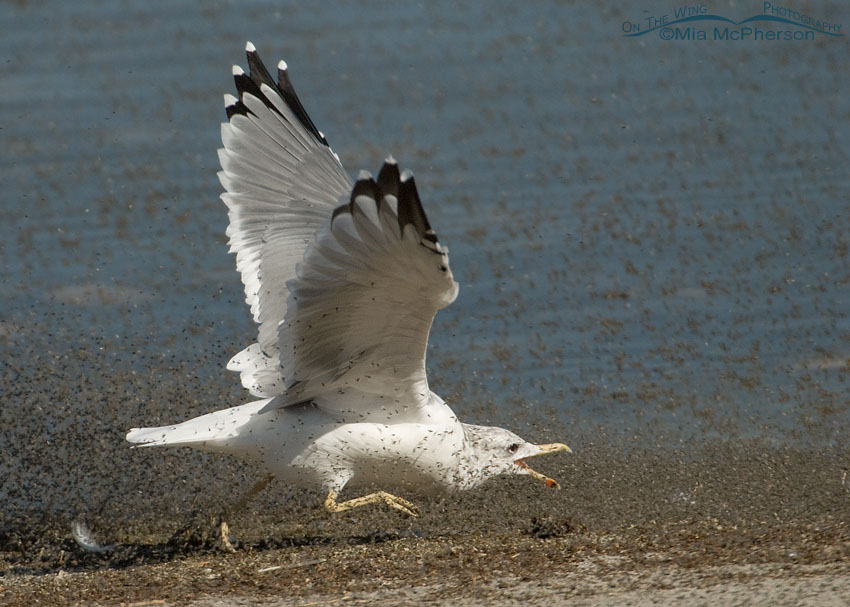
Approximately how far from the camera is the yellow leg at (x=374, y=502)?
5379 millimetres

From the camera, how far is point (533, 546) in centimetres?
490

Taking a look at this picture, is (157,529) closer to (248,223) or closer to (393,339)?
(248,223)

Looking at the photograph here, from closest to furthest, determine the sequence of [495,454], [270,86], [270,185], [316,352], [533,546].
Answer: [316,352] < [533,546] < [270,86] < [270,185] < [495,454]

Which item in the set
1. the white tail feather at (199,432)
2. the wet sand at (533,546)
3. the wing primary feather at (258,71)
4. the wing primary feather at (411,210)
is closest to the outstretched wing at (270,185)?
the wing primary feather at (258,71)

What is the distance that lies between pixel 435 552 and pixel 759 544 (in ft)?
4.25

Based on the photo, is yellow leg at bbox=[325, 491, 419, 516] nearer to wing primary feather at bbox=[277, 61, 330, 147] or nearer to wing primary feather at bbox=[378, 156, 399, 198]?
wing primary feather at bbox=[277, 61, 330, 147]

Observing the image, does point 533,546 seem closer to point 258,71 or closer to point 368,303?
point 368,303

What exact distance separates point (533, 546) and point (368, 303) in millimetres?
1293

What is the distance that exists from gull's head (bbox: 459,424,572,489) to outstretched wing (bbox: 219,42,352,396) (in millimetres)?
1046

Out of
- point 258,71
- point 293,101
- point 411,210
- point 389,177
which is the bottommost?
point 411,210

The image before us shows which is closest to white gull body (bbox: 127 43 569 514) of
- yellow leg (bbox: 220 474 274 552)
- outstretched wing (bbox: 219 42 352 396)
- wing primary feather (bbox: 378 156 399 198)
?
outstretched wing (bbox: 219 42 352 396)

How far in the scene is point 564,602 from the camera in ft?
13.3

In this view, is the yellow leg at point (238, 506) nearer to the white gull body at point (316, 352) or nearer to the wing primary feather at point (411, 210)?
the white gull body at point (316, 352)

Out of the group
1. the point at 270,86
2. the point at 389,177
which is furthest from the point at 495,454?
the point at 389,177
